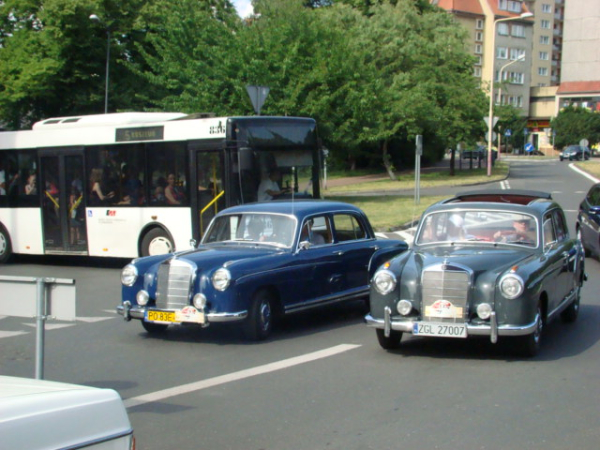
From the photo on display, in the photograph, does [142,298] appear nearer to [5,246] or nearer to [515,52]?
[5,246]

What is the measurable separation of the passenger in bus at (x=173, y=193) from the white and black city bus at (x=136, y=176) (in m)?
0.02

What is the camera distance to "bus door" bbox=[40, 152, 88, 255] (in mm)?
17188

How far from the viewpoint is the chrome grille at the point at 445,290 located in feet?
26.1

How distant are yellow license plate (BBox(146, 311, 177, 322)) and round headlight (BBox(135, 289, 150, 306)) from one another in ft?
0.48

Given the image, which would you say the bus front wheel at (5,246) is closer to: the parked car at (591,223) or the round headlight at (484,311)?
the parked car at (591,223)

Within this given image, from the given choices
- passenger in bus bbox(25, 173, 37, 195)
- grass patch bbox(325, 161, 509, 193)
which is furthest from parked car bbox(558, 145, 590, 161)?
passenger in bus bbox(25, 173, 37, 195)

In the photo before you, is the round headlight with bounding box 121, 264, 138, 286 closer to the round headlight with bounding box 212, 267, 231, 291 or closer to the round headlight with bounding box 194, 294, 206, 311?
the round headlight with bounding box 194, 294, 206, 311

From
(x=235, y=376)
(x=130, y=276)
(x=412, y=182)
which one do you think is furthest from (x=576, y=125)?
(x=235, y=376)

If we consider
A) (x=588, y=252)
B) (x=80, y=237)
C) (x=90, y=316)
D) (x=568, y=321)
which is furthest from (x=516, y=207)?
(x=80, y=237)

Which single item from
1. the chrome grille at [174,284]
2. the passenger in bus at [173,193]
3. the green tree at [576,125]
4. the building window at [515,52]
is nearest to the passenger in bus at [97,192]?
the passenger in bus at [173,193]

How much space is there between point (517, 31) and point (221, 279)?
114148 mm

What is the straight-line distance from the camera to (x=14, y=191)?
59.6ft

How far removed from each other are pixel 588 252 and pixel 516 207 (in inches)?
325

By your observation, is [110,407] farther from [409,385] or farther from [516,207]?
[516,207]
